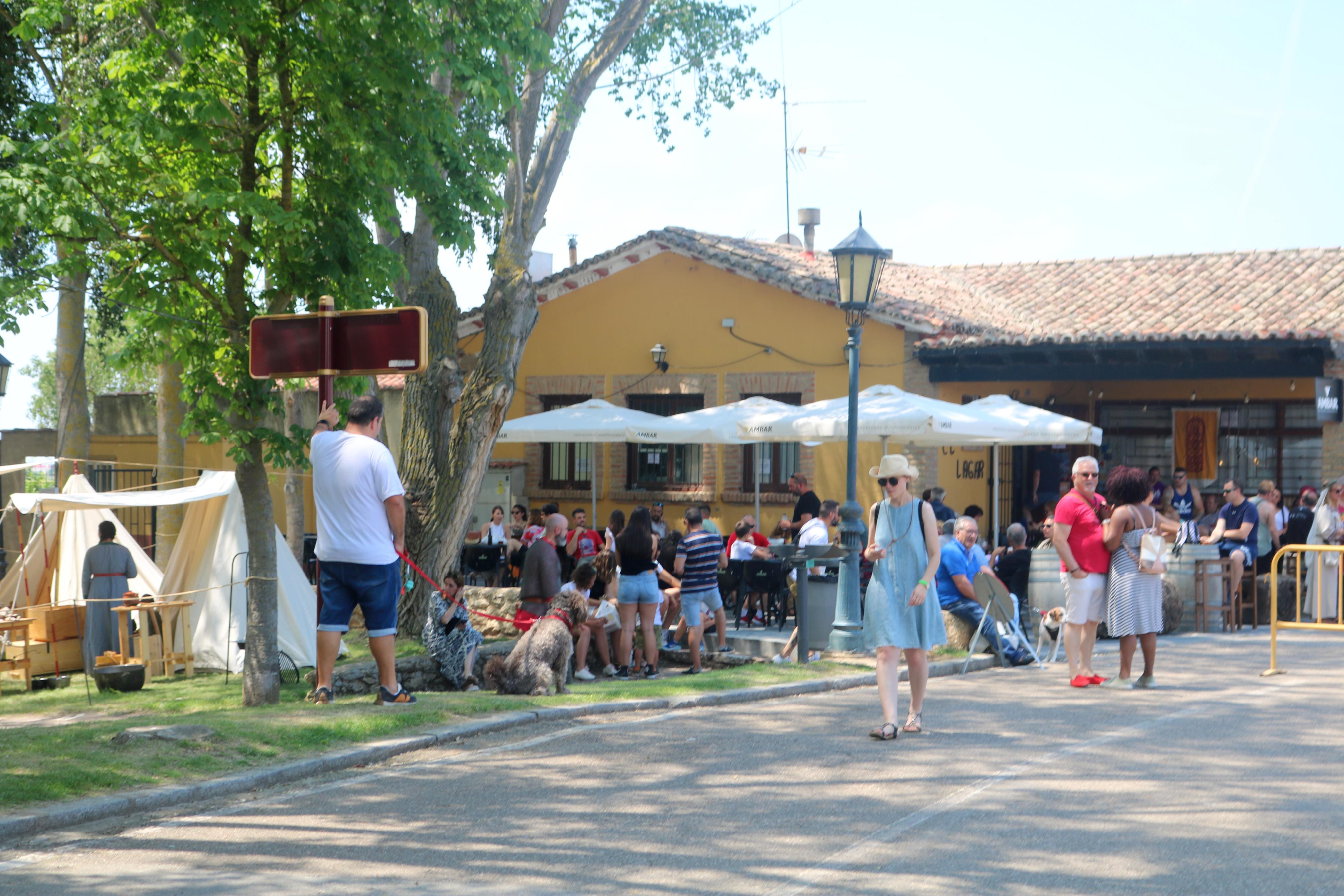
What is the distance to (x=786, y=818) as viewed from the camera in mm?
5910

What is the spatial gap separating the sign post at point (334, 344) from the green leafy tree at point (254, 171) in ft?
2.41

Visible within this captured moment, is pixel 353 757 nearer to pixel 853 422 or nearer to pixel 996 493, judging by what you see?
pixel 853 422

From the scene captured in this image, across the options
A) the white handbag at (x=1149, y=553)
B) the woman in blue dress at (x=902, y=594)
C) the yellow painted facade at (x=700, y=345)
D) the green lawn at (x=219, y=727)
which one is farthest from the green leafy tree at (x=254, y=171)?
the yellow painted facade at (x=700, y=345)

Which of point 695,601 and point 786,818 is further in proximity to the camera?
point 695,601

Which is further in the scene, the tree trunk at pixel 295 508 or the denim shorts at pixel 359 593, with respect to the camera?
the tree trunk at pixel 295 508

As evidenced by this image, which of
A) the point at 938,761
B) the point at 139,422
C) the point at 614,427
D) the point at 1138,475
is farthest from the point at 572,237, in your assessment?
the point at 938,761

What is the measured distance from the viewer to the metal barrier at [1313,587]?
1071cm

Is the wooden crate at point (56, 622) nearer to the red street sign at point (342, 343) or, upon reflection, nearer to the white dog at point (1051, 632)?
the red street sign at point (342, 343)

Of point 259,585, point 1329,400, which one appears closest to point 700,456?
point 1329,400

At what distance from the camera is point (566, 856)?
5305mm

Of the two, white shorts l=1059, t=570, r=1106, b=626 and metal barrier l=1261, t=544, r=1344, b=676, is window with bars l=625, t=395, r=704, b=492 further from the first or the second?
white shorts l=1059, t=570, r=1106, b=626

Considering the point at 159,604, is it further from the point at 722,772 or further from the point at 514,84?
the point at 722,772

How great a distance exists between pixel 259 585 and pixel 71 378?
30.8 feet

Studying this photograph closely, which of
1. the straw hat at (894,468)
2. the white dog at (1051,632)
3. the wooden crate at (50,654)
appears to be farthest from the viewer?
the wooden crate at (50,654)
